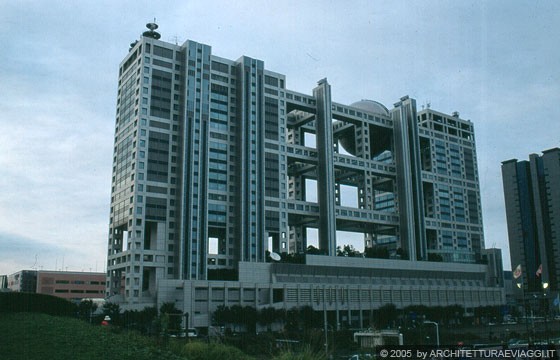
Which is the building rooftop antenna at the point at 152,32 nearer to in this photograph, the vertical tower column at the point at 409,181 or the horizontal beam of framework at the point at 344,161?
the horizontal beam of framework at the point at 344,161

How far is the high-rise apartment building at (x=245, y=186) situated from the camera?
125 m

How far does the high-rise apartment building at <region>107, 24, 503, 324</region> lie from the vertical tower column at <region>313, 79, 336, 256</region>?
366mm

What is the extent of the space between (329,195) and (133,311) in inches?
2380

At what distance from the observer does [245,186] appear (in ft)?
442

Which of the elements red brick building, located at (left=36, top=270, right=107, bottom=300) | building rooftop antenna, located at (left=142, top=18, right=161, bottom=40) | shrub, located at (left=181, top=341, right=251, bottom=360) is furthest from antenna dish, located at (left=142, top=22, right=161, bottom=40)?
shrub, located at (left=181, top=341, right=251, bottom=360)

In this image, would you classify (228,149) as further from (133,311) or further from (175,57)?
(133,311)

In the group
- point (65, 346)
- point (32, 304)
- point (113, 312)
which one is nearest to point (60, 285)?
point (113, 312)

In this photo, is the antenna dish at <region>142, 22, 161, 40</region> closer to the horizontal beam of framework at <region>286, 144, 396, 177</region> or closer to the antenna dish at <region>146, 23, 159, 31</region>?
the antenna dish at <region>146, 23, 159, 31</region>

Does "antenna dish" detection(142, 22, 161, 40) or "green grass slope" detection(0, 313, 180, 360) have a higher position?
"antenna dish" detection(142, 22, 161, 40)

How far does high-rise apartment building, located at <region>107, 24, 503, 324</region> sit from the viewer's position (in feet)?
409

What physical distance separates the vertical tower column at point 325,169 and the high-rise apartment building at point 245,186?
0.37 metres

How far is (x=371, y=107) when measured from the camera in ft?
577

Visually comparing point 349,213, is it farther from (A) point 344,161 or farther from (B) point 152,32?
(B) point 152,32

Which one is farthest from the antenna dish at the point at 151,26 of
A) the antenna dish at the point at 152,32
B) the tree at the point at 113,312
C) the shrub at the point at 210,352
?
the shrub at the point at 210,352
